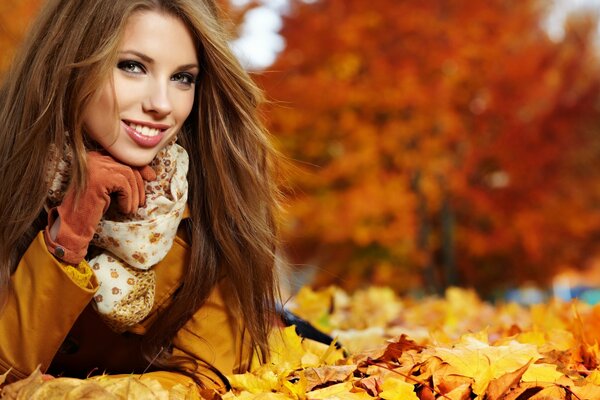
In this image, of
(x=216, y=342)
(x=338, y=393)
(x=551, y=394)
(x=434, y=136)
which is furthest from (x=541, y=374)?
(x=434, y=136)

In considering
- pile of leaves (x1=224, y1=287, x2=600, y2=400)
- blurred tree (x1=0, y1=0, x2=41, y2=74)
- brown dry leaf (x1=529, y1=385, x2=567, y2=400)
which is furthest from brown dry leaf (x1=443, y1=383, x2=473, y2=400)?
blurred tree (x1=0, y1=0, x2=41, y2=74)

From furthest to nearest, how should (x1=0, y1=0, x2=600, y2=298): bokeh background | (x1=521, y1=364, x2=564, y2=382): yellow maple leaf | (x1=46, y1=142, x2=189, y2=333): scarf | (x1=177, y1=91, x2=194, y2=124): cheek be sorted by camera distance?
(x1=0, y1=0, x2=600, y2=298): bokeh background < (x1=177, y1=91, x2=194, y2=124): cheek < (x1=46, y1=142, x2=189, y2=333): scarf < (x1=521, y1=364, x2=564, y2=382): yellow maple leaf

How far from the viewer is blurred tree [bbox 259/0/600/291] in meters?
8.45

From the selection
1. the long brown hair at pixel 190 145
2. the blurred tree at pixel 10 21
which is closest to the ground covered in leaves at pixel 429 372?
the long brown hair at pixel 190 145

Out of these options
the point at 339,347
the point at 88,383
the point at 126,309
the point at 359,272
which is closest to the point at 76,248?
the point at 126,309

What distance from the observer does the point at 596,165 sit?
1170 cm

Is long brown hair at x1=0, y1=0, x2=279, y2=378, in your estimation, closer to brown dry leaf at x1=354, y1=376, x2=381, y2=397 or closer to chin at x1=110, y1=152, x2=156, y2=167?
chin at x1=110, y1=152, x2=156, y2=167

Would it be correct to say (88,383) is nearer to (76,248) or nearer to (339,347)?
(76,248)

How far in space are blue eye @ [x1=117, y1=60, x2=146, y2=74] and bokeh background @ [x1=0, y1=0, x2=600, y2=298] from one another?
470 centimetres

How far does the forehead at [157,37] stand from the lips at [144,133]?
0.54ft

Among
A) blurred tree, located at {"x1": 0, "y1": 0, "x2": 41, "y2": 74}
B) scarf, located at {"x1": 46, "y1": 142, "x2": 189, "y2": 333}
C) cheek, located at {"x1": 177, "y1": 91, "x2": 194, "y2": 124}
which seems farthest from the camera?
blurred tree, located at {"x1": 0, "y1": 0, "x2": 41, "y2": 74}

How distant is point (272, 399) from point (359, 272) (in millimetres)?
8796

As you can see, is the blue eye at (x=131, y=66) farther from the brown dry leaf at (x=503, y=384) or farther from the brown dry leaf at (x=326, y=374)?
the brown dry leaf at (x=503, y=384)

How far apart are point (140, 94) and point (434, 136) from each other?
772 centimetres
